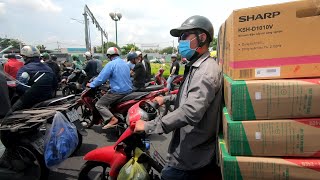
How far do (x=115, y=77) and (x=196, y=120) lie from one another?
12.8 ft

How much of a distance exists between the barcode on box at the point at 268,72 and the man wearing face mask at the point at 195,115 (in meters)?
0.35

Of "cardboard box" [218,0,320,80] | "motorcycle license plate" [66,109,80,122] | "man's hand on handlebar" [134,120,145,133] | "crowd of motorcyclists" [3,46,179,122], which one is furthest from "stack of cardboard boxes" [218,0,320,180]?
"crowd of motorcyclists" [3,46,179,122]

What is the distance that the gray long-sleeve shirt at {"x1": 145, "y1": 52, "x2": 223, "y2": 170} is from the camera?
1.88 m

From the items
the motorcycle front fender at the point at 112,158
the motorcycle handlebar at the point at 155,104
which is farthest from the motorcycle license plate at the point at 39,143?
the motorcycle handlebar at the point at 155,104

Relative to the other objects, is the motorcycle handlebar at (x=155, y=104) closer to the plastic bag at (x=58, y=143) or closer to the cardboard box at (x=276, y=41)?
the cardboard box at (x=276, y=41)

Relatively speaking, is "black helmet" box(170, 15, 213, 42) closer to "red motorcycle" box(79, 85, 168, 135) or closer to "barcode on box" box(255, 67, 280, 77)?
"barcode on box" box(255, 67, 280, 77)

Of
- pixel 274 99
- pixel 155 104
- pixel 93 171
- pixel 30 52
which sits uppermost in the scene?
pixel 30 52

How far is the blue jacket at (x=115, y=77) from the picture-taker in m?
5.54

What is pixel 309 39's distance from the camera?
1576 millimetres

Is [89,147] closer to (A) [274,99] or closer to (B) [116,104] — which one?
(B) [116,104]

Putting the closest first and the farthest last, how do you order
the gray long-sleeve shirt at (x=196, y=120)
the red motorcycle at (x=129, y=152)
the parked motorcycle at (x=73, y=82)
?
1. the gray long-sleeve shirt at (x=196, y=120)
2. the red motorcycle at (x=129, y=152)
3. the parked motorcycle at (x=73, y=82)

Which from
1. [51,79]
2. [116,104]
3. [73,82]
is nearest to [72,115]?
[51,79]

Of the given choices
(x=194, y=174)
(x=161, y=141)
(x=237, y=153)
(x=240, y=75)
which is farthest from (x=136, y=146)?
(x=161, y=141)

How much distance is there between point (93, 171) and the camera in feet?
11.0
